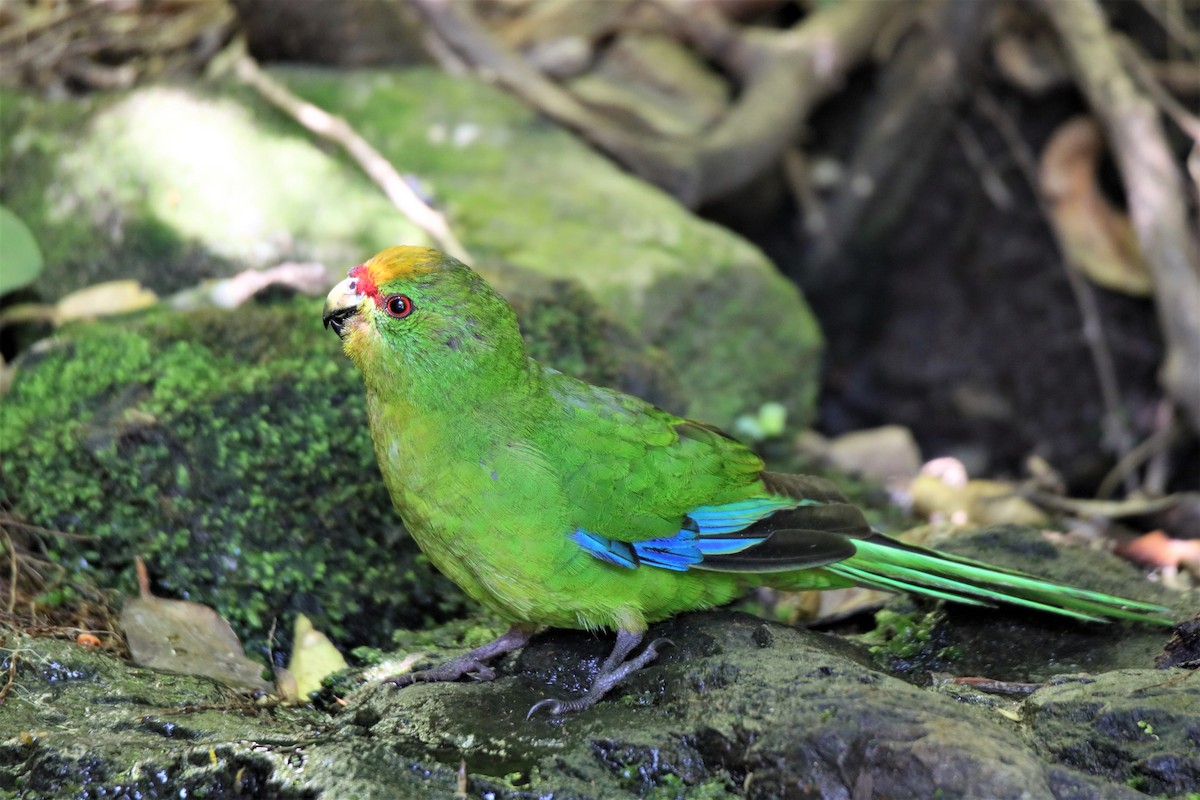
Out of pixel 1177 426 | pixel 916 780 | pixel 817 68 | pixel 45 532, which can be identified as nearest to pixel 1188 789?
pixel 916 780

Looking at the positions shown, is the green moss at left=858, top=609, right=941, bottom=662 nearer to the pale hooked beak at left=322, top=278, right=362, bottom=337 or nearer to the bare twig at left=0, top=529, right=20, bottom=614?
the pale hooked beak at left=322, top=278, right=362, bottom=337

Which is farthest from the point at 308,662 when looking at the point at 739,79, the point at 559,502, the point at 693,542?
the point at 739,79

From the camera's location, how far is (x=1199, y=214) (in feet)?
20.5

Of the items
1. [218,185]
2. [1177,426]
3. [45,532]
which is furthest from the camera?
[1177,426]

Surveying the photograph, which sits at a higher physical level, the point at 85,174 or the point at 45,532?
the point at 85,174

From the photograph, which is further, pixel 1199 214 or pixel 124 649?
pixel 1199 214

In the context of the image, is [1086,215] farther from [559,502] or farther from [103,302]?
[103,302]

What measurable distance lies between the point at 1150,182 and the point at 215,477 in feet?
17.1

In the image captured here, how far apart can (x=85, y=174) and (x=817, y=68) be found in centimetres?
441

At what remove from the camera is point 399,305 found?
3252 millimetres

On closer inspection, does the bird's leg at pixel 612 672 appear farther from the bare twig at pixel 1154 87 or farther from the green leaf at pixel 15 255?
the bare twig at pixel 1154 87

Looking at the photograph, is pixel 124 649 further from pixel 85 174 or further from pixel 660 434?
pixel 85 174

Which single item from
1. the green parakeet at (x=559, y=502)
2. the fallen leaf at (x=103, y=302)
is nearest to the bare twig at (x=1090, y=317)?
the green parakeet at (x=559, y=502)

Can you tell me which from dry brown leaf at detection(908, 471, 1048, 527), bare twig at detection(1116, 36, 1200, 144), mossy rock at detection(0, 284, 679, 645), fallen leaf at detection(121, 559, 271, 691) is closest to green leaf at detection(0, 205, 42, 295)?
mossy rock at detection(0, 284, 679, 645)
